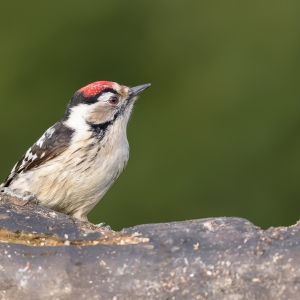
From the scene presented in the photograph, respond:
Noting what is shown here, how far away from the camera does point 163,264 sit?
2.61 meters

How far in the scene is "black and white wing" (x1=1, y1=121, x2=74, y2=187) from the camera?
3951 mm

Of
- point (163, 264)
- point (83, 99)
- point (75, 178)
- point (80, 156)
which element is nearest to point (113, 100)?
point (83, 99)

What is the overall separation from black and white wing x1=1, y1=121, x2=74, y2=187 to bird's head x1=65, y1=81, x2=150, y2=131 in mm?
118

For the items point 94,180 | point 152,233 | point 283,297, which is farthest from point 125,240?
point 94,180

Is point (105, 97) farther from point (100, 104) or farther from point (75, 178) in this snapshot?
point (75, 178)

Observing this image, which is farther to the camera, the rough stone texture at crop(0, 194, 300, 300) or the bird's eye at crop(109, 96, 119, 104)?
the bird's eye at crop(109, 96, 119, 104)

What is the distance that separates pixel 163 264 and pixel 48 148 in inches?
61.7

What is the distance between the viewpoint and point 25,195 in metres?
3.83

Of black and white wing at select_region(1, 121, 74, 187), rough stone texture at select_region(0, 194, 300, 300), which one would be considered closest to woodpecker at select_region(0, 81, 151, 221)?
black and white wing at select_region(1, 121, 74, 187)

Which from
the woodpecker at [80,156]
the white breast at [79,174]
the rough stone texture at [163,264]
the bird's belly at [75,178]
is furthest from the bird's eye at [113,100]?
the rough stone texture at [163,264]

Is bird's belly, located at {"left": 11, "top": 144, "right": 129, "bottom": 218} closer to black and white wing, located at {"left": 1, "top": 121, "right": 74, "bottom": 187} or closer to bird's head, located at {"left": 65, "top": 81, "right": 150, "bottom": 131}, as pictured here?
black and white wing, located at {"left": 1, "top": 121, "right": 74, "bottom": 187}

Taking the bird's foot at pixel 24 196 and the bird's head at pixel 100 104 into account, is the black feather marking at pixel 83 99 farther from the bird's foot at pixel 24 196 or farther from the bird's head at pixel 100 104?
the bird's foot at pixel 24 196

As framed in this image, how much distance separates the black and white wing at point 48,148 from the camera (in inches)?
156

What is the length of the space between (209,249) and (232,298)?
0.67ft
